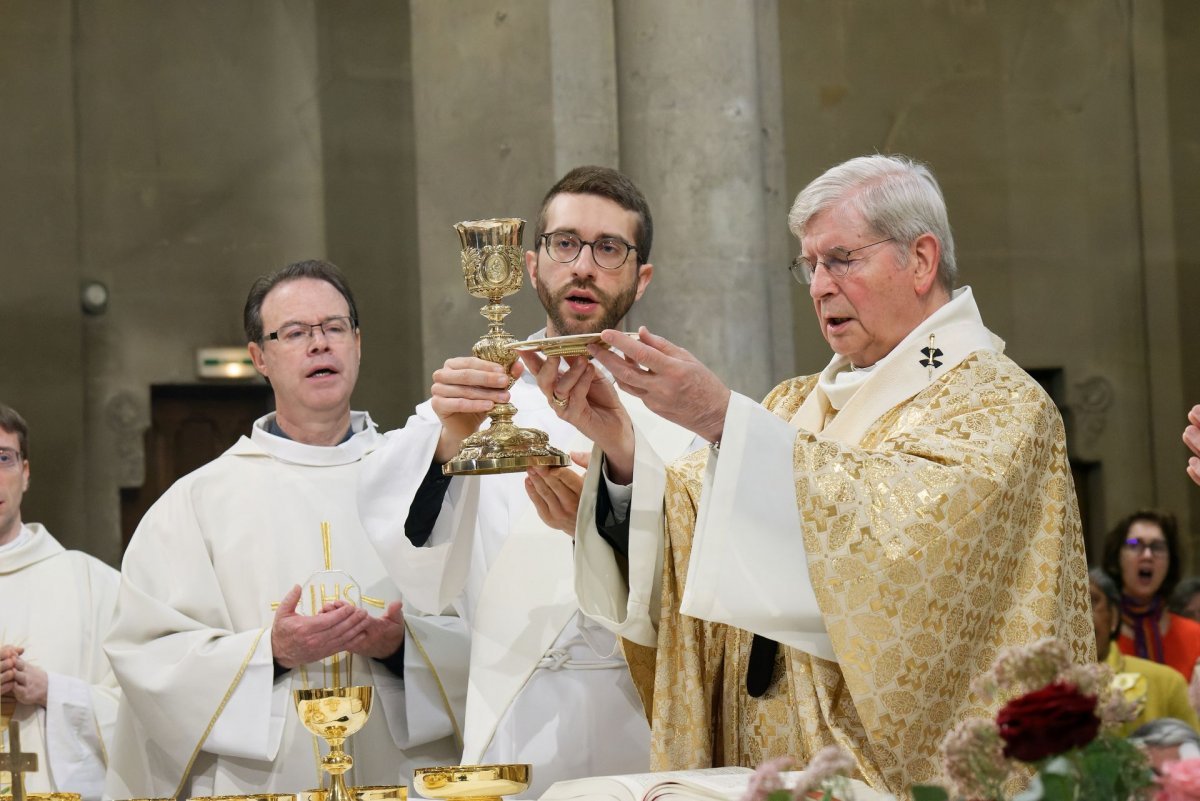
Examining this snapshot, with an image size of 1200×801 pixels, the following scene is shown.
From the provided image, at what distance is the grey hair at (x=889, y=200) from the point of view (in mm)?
3391

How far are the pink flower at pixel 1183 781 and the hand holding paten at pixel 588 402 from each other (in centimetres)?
170

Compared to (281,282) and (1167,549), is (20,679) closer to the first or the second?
(281,282)

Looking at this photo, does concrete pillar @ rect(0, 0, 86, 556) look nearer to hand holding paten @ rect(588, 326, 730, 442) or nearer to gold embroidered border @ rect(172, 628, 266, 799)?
gold embroidered border @ rect(172, 628, 266, 799)

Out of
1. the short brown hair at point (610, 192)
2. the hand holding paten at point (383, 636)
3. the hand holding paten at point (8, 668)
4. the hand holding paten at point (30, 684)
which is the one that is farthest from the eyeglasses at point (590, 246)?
the hand holding paten at point (30, 684)

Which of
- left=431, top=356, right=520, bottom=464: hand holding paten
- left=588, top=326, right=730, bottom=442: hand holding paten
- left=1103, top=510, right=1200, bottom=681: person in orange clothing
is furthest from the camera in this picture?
left=1103, top=510, right=1200, bottom=681: person in orange clothing

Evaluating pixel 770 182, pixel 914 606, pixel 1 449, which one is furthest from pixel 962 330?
pixel 770 182

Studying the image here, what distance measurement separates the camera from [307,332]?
4566 mm

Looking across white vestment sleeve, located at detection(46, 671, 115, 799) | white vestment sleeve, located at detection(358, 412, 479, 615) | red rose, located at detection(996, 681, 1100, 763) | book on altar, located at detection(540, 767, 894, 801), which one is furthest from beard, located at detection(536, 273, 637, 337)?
red rose, located at detection(996, 681, 1100, 763)

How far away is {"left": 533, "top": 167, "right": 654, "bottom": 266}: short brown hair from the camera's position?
4.07m

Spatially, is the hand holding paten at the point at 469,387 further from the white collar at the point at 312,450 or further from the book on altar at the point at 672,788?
the white collar at the point at 312,450

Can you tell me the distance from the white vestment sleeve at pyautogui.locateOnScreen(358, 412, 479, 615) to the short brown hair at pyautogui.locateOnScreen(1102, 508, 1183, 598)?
4467mm

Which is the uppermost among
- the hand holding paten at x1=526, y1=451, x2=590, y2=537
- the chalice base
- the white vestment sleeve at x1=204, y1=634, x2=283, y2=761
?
the chalice base

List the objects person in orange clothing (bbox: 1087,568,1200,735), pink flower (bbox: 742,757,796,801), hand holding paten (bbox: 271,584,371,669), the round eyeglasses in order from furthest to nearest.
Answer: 1. the round eyeglasses
2. person in orange clothing (bbox: 1087,568,1200,735)
3. hand holding paten (bbox: 271,584,371,669)
4. pink flower (bbox: 742,757,796,801)

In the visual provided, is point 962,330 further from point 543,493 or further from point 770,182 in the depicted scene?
point 770,182
